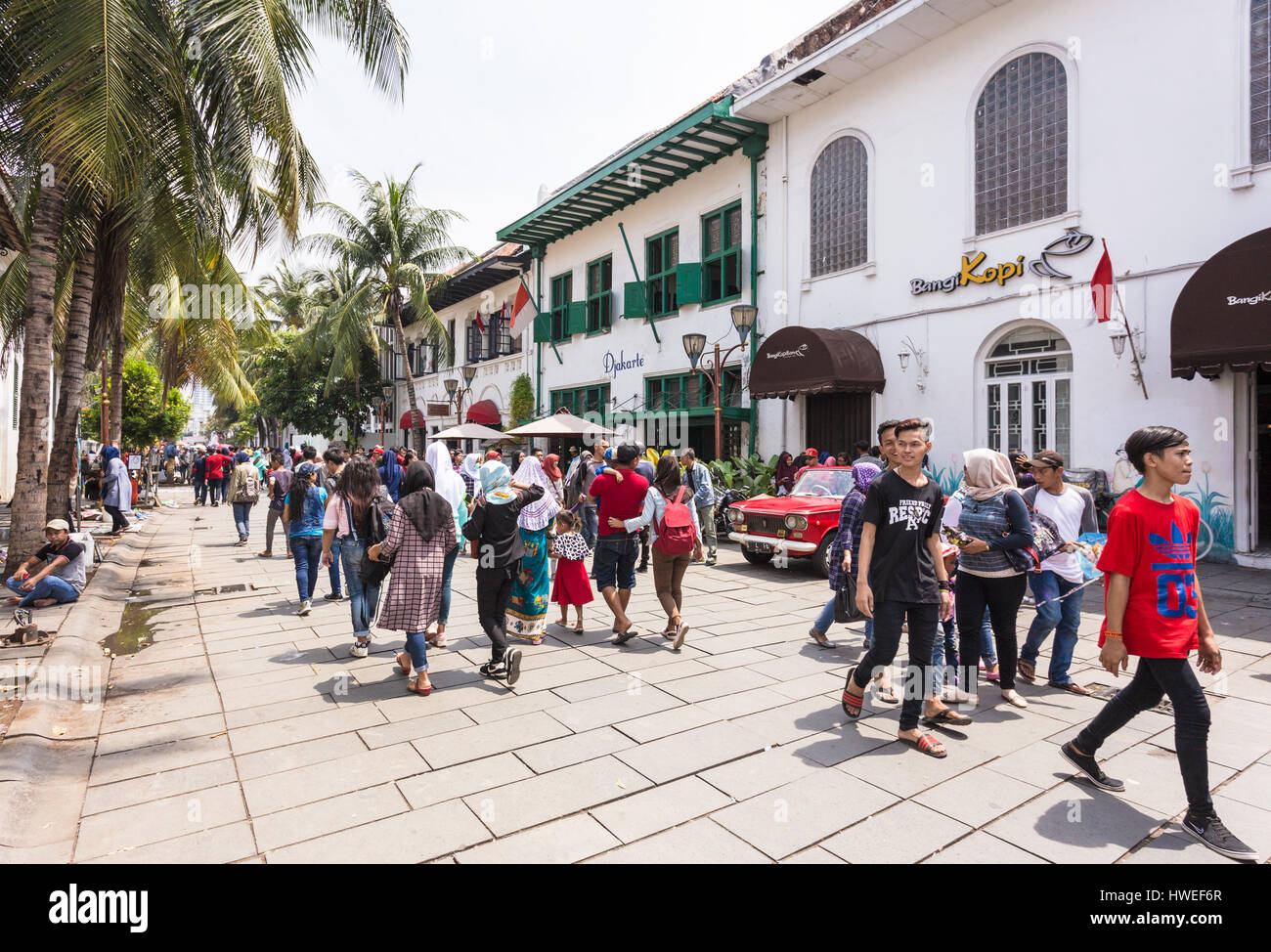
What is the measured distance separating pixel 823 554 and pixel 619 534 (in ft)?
13.5

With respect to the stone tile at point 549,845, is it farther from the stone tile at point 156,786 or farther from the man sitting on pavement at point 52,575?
the man sitting on pavement at point 52,575

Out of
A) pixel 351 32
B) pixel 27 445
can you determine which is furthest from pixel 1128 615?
pixel 351 32

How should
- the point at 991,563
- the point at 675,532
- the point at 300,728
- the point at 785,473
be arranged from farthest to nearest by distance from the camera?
the point at 785,473 → the point at 675,532 → the point at 991,563 → the point at 300,728

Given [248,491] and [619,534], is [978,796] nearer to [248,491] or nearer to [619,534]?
[619,534]

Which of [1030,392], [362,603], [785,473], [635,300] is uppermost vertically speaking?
[635,300]

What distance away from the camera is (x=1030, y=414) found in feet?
37.7

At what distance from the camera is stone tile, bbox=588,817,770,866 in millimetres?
3078

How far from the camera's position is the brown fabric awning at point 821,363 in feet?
42.1

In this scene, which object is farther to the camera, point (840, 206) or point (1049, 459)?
point (840, 206)

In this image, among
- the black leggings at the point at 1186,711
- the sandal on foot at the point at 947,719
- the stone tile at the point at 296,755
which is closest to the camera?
the black leggings at the point at 1186,711

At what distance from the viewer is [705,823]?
3.38 meters

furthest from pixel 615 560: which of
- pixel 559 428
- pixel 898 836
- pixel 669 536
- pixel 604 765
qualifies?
pixel 559 428

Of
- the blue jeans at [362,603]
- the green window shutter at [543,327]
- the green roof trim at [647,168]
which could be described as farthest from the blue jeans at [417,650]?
the green window shutter at [543,327]

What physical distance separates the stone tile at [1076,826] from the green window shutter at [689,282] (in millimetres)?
14819
